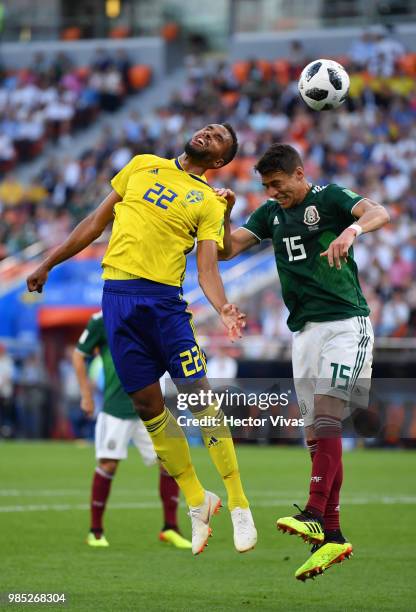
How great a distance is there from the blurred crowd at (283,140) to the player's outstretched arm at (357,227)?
1421cm

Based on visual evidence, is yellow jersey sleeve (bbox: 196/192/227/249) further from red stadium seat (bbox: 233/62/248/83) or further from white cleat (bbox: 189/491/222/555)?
red stadium seat (bbox: 233/62/248/83)

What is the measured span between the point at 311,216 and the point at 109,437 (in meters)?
3.82

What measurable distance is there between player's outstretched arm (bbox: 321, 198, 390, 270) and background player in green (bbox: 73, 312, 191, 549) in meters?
3.97

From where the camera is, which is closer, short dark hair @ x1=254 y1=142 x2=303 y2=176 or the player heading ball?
the player heading ball

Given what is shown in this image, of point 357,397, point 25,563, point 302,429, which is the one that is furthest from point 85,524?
point 357,397

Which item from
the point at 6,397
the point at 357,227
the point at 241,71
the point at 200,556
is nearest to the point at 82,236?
the point at 357,227

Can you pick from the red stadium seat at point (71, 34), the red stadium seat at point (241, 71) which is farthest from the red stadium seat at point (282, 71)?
the red stadium seat at point (71, 34)

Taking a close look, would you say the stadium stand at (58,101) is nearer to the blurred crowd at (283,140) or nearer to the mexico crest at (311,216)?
the blurred crowd at (283,140)

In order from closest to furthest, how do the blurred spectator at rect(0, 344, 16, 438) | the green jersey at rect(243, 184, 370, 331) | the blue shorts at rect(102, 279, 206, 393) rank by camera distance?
the blue shorts at rect(102, 279, 206, 393) < the green jersey at rect(243, 184, 370, 331) < the blurred spectator at rect(0, 344, 16, 438)

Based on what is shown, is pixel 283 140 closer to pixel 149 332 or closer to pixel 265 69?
pixel 265 69

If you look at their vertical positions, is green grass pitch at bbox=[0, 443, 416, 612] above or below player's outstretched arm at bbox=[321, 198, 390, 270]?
below

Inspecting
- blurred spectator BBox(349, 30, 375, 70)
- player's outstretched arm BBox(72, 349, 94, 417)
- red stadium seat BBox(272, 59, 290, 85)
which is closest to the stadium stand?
red stadium seat BBox(272, 59, 290, 85)

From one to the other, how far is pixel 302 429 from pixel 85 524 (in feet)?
12.3

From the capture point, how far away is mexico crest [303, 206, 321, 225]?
8469 millimetres
